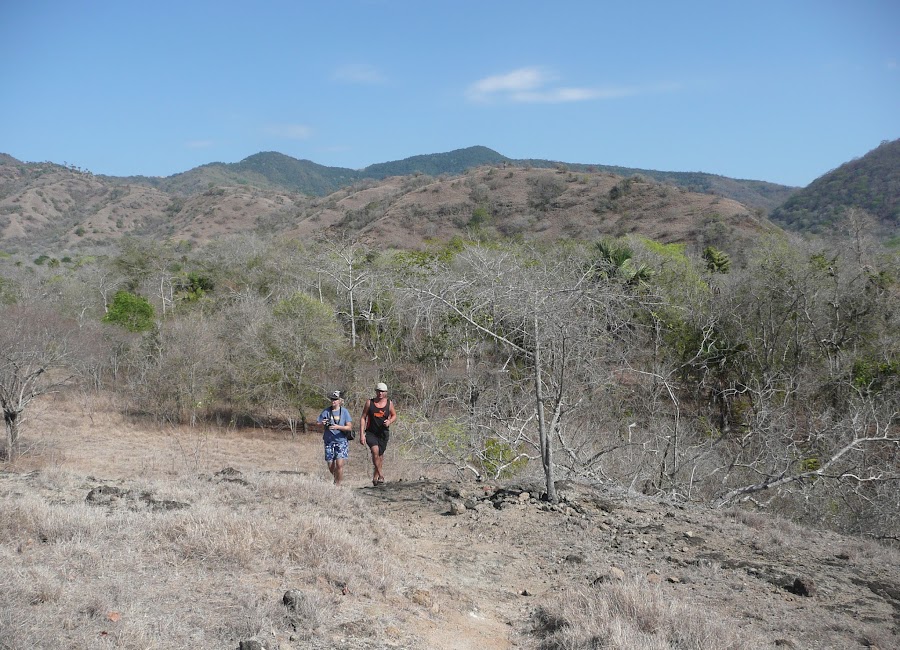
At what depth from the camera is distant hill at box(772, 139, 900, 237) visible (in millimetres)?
59469

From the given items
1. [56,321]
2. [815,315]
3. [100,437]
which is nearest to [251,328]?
[100,437]

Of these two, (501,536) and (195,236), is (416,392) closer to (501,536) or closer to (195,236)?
(501,536)

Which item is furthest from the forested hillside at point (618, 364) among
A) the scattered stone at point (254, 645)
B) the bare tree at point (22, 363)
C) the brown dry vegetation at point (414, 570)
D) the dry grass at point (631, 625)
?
the scattered stone at point (254, 645)

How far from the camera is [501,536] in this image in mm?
5938

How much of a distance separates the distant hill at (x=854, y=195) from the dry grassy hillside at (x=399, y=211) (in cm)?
1673

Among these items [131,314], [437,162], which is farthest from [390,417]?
[437,162]

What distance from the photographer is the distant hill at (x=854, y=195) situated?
5947 cm

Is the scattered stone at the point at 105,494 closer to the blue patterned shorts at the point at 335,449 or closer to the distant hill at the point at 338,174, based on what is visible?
the blue patterned shorts at the point at 335,449

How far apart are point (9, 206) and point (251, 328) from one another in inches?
3922

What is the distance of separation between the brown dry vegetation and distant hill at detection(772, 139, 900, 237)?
192ft

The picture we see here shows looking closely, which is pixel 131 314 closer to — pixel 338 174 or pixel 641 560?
pixel 641 560

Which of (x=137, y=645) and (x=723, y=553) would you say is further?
(x=723, y=553)

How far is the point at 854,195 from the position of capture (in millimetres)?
65250

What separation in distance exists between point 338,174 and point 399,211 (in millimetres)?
111974
